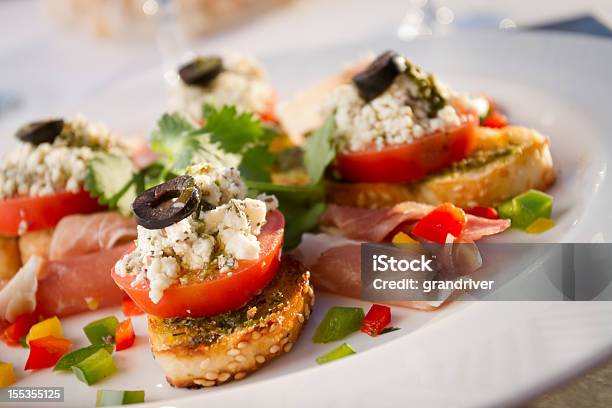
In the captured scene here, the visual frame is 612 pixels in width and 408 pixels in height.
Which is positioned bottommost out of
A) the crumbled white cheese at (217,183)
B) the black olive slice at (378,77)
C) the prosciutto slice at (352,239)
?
the prosciutto slice at (352,239)

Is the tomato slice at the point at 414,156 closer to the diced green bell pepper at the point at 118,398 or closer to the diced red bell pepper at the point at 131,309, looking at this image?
the diced red bell pepper at the point at 131,309

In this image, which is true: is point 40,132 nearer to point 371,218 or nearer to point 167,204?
point 167,204

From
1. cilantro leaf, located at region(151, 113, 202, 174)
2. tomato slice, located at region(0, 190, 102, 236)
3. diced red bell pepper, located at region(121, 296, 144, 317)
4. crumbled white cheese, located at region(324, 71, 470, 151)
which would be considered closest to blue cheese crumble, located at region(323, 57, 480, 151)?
crumbled white cheese, located at region(324, 71, 470, 151)

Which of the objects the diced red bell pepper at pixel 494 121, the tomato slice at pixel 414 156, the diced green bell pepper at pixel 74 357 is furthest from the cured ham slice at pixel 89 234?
the diced red bell pepper at pixel 494 121

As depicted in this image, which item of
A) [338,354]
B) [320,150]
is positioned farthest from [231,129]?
[338,354]

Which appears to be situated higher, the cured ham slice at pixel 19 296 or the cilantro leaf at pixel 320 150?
the cilantro leaf at pixel 320 150

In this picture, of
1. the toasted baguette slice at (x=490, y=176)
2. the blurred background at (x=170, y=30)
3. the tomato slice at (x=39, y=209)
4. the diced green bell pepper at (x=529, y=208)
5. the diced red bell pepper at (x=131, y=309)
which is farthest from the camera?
the blurred background at (x=170, y=30)
